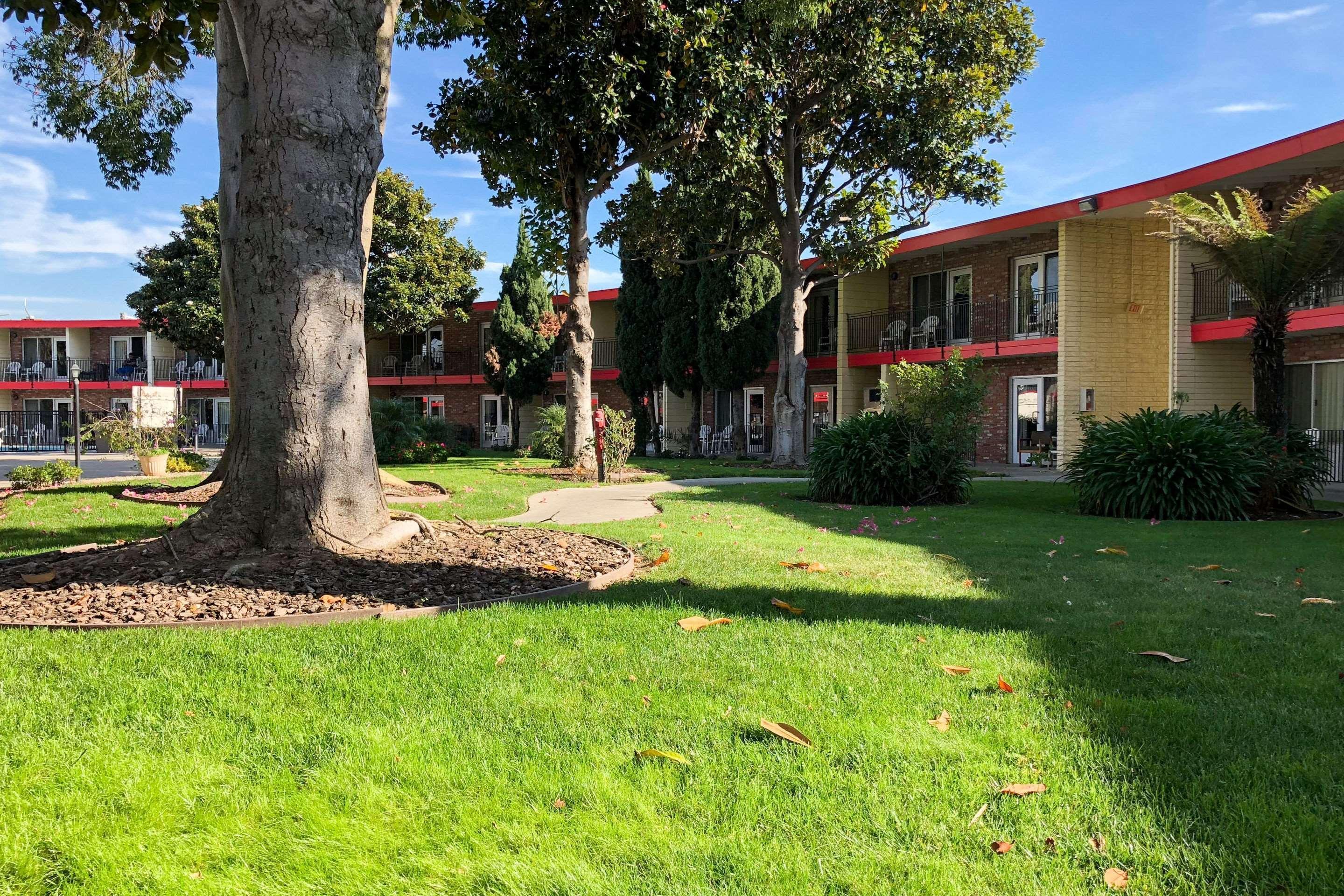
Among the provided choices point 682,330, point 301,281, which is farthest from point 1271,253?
point 682,330

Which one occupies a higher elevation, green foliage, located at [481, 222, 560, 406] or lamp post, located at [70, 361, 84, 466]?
green foliage, located at [481, 222, 560, 406]

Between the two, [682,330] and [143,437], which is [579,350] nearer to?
[143,437]

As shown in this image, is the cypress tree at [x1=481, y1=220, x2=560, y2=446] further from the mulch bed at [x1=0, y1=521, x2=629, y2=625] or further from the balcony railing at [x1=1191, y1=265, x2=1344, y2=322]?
the mulch bed at [x1=0, y1=521, x2=629, y2=625]

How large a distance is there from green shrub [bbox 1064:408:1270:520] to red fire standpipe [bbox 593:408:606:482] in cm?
739

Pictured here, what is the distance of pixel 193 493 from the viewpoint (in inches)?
464

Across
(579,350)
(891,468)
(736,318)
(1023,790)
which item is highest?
(736,318)

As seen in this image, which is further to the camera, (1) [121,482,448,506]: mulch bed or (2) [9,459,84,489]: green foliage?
(2) [9,459,84,489]: green foliage

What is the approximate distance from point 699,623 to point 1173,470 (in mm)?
8748

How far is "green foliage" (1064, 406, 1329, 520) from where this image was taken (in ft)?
35.1

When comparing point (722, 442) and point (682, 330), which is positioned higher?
point (682, 330)

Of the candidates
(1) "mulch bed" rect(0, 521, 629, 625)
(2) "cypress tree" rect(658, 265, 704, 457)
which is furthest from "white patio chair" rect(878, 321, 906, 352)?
(1) "mulch bed" rect(0, 521, 629, 625)

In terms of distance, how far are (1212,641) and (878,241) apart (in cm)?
1771

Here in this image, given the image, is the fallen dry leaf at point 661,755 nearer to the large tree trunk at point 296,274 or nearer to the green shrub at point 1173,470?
the large tree trunk at point 296,274

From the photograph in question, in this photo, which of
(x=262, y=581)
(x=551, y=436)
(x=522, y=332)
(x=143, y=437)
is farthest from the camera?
(x=522, y=332)
